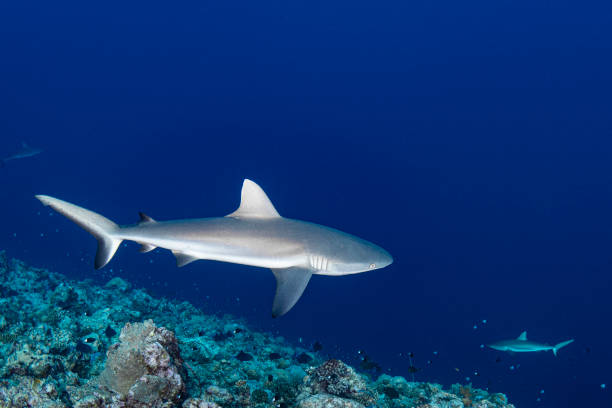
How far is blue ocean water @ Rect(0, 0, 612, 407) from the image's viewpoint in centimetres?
5525

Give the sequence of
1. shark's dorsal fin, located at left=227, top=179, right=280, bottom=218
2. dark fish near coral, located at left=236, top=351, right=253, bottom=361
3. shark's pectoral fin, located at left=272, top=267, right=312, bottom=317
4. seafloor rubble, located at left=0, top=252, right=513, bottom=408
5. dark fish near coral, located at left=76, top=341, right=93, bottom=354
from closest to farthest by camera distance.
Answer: seafloor rubble, located at left=0, top=252, right=513, bottom=408 < shark's pectoral fin, located at left=272, top=267, right=312, bottom=317 < dark fish near coral, located at left=76, top=341, right=93, bottom=354 < shark's dorsal fin, located at left=227, top=179, right=280, bottom=218 < dark fish near coral, located at left=236, top=351, right=253, bottom=361

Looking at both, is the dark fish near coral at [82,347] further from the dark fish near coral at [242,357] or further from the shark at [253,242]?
the dark fish near coral at [242,357]

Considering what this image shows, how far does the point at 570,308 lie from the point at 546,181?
38573 millimetres

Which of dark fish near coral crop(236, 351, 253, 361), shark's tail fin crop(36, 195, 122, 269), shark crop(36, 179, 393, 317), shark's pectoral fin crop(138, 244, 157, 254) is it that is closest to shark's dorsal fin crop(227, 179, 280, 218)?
shark crop(36, 179, 393, 317)

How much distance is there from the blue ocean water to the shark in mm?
25456

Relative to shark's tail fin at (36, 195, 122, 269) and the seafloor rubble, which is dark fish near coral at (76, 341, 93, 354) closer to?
the seafloor rubble

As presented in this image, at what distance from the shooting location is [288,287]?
5590 millimetres

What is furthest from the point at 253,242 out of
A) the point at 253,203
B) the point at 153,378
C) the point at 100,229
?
the point at 153,378

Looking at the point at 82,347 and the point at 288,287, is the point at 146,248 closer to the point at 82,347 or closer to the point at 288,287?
the point at 82,347

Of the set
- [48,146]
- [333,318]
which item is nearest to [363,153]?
[333,318]

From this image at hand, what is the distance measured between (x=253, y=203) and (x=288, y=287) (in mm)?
1493

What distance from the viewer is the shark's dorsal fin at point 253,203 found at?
20.2 feet

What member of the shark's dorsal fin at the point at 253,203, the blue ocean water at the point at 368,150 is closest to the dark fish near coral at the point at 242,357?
the shark's dorsal fin at the point at 253,203

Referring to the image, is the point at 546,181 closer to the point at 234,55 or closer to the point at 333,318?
the point at 333,318
